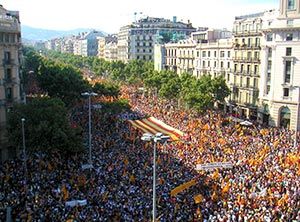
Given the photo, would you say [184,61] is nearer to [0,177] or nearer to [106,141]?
[106,141]

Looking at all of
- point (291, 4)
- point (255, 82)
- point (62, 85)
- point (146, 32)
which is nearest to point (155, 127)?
point (62, 85)

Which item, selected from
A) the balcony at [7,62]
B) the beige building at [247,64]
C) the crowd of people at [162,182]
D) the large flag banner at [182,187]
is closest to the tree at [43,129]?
the crowd of people at [162,182]

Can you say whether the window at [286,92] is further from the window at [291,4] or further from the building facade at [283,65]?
the window at [291,4]

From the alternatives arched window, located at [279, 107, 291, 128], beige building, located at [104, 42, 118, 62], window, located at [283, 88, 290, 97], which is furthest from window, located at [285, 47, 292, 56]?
beige building, located at [104, 42, 118, 62]

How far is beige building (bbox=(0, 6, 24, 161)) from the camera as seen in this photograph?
44.1 metres

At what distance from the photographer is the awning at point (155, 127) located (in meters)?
51.7

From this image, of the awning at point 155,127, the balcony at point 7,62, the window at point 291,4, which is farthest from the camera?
the window at point 291,4

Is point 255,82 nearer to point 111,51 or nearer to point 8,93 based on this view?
point 8,93

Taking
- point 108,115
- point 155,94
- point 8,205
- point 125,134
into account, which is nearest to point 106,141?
point 125,134

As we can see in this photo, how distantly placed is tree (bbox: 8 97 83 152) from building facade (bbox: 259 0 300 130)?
31.8m

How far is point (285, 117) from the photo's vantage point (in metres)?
61.0

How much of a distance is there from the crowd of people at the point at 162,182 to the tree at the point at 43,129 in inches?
59.8

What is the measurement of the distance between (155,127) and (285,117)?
725 inches

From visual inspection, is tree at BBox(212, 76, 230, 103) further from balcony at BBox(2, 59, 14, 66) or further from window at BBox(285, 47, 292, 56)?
balcony at BBox(2, 59, 14, 66)
